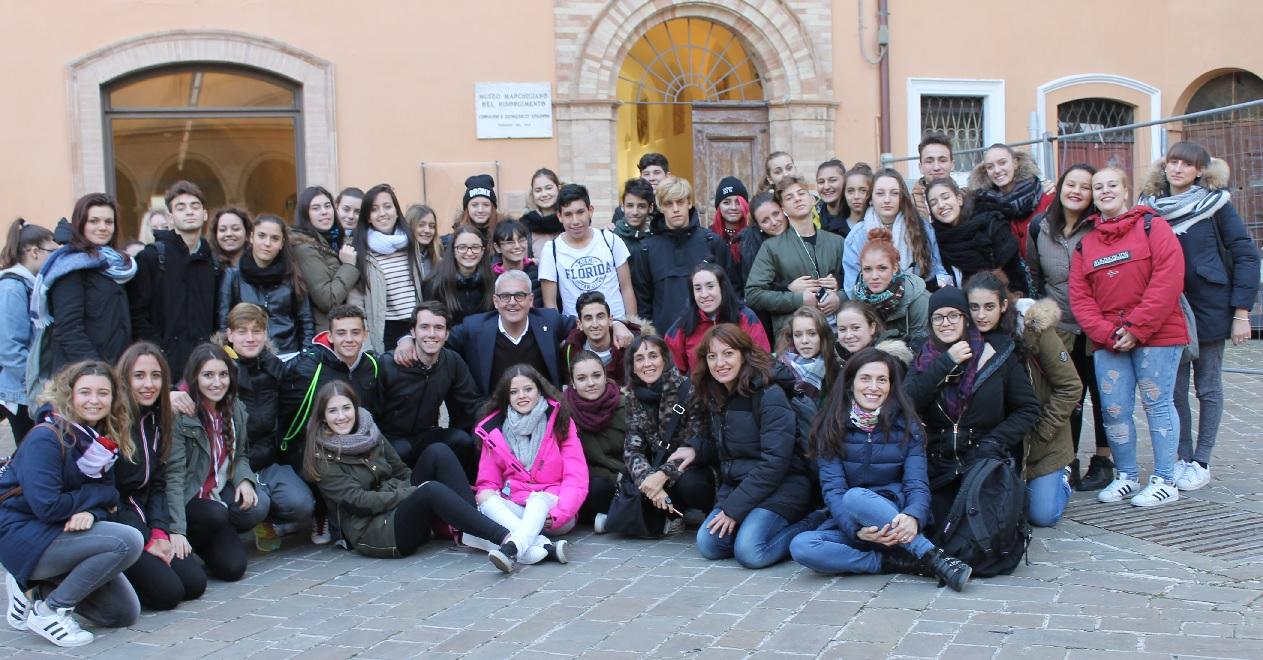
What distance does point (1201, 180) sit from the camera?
21.9 feet

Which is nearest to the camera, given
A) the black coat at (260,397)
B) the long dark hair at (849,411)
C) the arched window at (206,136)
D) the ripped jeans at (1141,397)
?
the long dark hair at (849,411)

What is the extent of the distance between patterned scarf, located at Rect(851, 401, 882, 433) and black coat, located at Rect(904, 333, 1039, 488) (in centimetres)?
32

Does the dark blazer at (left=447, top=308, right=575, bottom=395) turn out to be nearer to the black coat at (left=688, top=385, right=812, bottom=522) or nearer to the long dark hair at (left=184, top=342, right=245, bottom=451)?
the black coat at (left=688, top=385, right=812, bottom=522)

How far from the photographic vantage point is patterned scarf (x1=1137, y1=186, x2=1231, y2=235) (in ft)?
21.7

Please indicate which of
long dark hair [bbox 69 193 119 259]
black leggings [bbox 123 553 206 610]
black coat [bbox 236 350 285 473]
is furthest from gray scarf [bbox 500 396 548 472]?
long dark hair [bbox 69 193 119 259]

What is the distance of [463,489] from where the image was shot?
6324 millimetres

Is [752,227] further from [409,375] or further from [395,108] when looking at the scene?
[395,108]

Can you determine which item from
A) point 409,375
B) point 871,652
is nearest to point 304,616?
point 409,375

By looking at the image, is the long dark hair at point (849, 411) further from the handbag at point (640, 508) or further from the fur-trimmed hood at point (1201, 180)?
the fur-trimmed hood at point (1201, 180)

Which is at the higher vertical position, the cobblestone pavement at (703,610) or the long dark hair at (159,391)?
the long dark hair at (159,391)

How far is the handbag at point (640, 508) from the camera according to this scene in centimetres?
625

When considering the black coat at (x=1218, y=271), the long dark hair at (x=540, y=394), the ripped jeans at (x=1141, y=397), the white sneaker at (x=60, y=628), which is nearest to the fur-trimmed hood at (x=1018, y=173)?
the black coat at (x=1218, y=271)

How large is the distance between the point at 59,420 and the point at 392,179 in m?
8.58

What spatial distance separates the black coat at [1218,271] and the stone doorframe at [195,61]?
29.7 feet
